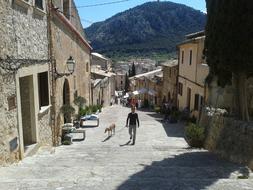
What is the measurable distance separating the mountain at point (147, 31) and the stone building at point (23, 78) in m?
141

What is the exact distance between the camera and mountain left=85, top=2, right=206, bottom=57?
523 ft

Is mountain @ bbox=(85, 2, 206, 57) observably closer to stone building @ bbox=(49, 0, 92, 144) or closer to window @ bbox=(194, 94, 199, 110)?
window @ bbox=(194, 94, 199, 110)

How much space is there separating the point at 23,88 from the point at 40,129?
174 centimetres

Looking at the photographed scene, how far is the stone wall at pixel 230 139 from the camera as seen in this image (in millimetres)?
8211

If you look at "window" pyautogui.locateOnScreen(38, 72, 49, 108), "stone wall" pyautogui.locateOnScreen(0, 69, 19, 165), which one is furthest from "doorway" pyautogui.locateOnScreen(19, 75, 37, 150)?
"stone wall" pyautogui.locateOnScreen(0, 69, 19, 165)

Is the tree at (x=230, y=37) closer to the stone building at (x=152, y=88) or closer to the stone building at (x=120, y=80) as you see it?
the stone building at (x=152, y=88)

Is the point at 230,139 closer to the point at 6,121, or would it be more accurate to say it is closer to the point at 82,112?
the point at 6,121

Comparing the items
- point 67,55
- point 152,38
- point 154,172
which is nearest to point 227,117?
point 154,172

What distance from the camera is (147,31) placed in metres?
162

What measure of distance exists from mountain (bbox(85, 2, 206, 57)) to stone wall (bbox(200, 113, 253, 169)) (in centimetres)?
14046

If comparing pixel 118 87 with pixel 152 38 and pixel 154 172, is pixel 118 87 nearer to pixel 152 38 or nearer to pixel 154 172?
pixel 152 38

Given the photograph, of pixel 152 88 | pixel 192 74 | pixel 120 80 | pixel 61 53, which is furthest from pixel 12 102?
pixel 120 80

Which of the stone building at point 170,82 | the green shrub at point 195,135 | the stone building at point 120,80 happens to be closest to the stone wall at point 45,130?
the green shrub at point 195,135

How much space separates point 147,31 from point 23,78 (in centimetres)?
15611
